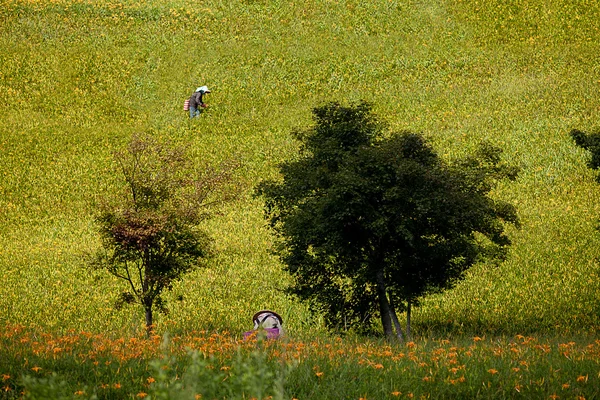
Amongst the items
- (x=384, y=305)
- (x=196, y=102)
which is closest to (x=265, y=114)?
(x=196, y=102)

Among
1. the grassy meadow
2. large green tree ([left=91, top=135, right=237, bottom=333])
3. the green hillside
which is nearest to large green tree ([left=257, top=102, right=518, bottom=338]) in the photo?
the grassy meadow

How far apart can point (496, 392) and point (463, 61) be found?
144 ft

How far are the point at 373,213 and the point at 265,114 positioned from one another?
29.5 metres

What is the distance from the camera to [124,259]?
53.4 ft

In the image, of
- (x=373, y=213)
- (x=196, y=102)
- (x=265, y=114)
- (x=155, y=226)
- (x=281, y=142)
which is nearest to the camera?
(x=373, y=213)

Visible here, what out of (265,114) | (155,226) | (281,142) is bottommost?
(155,226)

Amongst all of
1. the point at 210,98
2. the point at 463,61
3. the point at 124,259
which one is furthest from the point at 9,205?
the point at 463,61

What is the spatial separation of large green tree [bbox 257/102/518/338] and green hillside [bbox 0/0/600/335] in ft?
10.8

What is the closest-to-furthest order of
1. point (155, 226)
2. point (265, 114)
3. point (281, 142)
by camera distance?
point (155, 226), point (281, 142), point (265, 114)

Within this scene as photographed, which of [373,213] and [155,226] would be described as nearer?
[373,213]

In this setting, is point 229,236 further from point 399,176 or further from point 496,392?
point 496,392

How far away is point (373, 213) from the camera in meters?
14.4

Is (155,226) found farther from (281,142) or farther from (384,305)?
(281,142)

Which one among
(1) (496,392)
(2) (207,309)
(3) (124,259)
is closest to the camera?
(1) (496,392)
